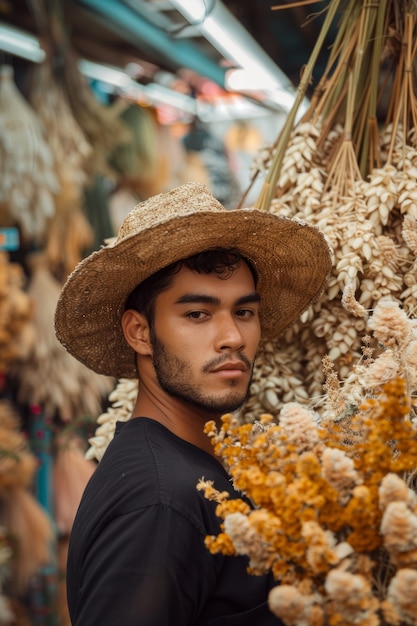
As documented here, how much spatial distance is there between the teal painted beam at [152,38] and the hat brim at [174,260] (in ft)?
6.41

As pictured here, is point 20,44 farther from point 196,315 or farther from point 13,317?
point 196,315

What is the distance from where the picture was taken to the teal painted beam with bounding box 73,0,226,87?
333 cm

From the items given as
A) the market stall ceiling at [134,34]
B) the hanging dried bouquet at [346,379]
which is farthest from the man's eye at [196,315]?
the market stall ceiling at [134,34]

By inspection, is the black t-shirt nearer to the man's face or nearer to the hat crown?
the man's face

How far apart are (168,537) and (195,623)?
18 centimetres

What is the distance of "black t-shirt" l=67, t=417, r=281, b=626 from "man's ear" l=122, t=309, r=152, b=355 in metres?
0.26

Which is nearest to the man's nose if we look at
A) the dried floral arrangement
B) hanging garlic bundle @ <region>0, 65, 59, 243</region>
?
the dried floral arrangement

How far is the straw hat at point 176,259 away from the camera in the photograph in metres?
1.45

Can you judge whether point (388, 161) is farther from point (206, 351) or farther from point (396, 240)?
point (206, 351)

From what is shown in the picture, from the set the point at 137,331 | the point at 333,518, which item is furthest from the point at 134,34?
the point at 333,518

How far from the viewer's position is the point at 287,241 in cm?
163

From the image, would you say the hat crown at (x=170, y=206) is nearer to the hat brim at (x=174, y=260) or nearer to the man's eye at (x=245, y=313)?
the hat brim at (x=174, y=260)

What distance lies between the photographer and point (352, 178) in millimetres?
1666

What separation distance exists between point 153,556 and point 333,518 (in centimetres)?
38
